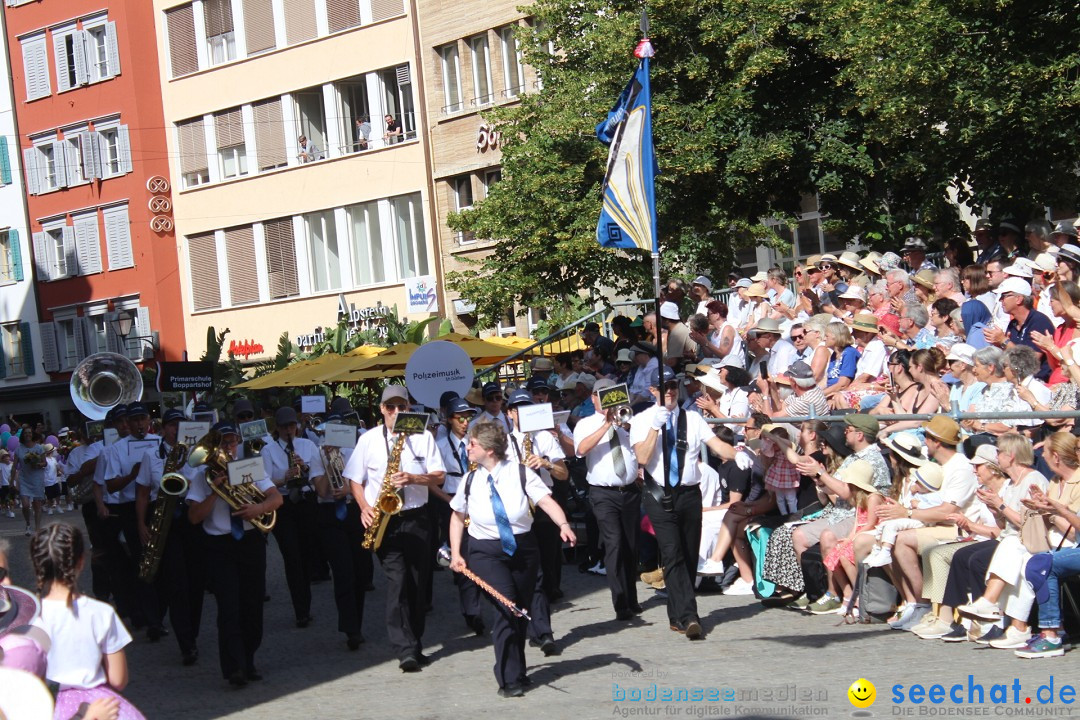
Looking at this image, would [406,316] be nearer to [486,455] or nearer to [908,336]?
[908,336]

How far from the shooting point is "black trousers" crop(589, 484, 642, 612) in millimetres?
11562

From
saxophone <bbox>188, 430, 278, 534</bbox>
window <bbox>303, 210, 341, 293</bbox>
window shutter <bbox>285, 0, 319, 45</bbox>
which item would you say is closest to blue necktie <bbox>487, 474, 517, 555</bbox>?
saxophone <bbox>188, 430, 278, 534</bbox>

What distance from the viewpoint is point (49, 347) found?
47.0m

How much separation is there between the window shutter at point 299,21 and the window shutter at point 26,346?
15.7 metres

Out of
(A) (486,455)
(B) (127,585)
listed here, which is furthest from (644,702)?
(B) (127,585)

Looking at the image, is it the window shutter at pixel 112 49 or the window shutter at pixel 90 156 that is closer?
the window shutter at pixel 112 49

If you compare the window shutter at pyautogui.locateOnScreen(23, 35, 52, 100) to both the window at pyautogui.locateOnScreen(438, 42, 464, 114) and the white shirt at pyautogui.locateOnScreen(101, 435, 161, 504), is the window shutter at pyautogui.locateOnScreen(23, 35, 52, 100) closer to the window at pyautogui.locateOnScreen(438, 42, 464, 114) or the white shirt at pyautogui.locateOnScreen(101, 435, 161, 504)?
the window at pyautogui.locateOnScreen(438, 42, 464, 114)

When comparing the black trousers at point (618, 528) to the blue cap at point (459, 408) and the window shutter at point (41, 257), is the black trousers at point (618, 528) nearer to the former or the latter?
the blue cap at point (459, 408)

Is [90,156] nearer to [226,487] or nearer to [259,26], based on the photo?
[259,26]

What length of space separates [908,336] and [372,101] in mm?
25095

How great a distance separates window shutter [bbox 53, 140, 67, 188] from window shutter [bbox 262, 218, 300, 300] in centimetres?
971

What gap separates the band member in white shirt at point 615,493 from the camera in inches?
453

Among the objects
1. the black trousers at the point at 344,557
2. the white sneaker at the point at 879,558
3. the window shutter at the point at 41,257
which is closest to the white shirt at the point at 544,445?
the black trousers at the point at 344,557

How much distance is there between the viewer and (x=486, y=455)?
942 cm
